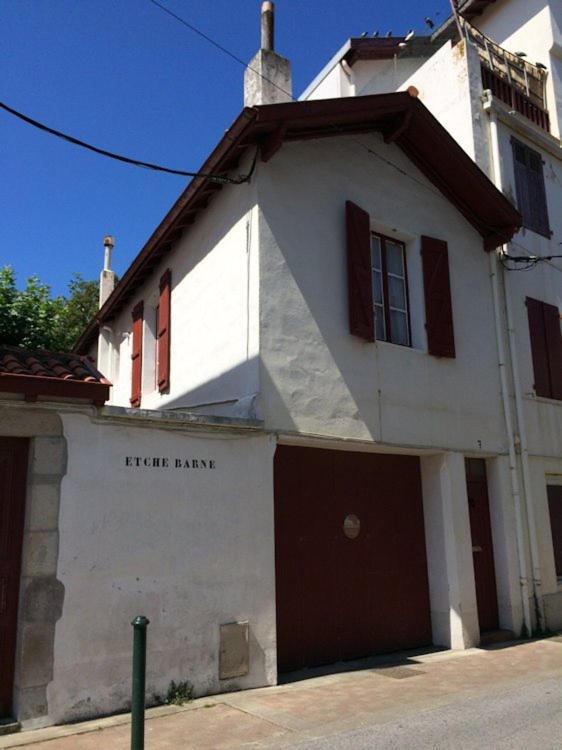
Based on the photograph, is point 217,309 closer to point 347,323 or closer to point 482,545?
point 347,323

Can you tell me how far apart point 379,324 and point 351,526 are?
276 centimetres

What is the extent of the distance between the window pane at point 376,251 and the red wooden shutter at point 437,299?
2.31 feet

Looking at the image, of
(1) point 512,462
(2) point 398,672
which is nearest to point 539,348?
(1) point 512,462

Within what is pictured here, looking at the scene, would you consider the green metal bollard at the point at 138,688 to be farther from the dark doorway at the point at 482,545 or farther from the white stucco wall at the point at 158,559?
the dark doorway at the point at 482,545

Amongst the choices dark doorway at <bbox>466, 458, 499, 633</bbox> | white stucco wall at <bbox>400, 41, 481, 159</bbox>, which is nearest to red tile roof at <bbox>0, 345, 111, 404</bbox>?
dark doorway at <bbox>466, 458, 499, 633</bbox>

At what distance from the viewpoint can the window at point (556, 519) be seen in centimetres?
1062

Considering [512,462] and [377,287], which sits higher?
[377,287]

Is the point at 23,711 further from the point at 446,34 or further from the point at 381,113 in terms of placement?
the point at 446,34

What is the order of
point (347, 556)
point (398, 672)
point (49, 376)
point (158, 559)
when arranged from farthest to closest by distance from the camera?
point (347, 556), point (398, 672), point (158, 559), point (49, 376)

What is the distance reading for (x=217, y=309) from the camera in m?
8.59

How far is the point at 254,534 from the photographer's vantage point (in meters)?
6.94

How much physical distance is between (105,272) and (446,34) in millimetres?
9722

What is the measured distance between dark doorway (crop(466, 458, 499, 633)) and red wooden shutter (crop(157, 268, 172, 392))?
4.71 m

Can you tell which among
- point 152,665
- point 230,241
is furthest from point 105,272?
point 152,665
